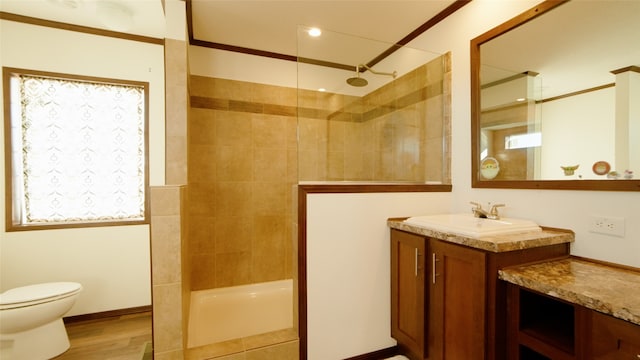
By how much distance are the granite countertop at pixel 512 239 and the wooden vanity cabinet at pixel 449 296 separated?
3 centimetres

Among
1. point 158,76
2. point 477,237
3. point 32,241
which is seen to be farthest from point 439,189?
point 32,241

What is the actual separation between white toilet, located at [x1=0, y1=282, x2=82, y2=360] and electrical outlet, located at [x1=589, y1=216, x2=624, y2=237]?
324 centimetres

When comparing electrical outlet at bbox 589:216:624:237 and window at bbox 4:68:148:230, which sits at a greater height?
window at bbox 4:68:148:230

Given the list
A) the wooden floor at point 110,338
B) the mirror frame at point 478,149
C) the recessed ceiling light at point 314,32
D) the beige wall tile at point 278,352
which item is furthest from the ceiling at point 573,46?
the wooden floor at point 110,338

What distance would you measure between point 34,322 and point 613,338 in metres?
3.02

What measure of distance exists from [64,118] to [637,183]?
12.0 ft

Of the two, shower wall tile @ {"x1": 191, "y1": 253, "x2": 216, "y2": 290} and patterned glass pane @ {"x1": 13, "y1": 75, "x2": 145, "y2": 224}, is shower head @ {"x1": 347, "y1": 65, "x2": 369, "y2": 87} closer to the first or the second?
patterned glass pane @ {"x1": 13, "y1": 75, "x2": 145, "y2": 224}

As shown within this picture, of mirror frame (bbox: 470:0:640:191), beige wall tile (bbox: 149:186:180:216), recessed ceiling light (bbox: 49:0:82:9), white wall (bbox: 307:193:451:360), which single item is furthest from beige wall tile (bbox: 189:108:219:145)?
mirror frame (bbox: 470:0:640:191)

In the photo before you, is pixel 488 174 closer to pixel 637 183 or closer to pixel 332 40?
pixel 637 183

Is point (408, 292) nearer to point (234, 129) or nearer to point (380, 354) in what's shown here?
point (380, 354)

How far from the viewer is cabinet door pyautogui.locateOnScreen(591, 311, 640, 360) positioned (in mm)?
761

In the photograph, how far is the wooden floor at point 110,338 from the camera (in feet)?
6.11

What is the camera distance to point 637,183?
110 cm

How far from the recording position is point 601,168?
1.22m
